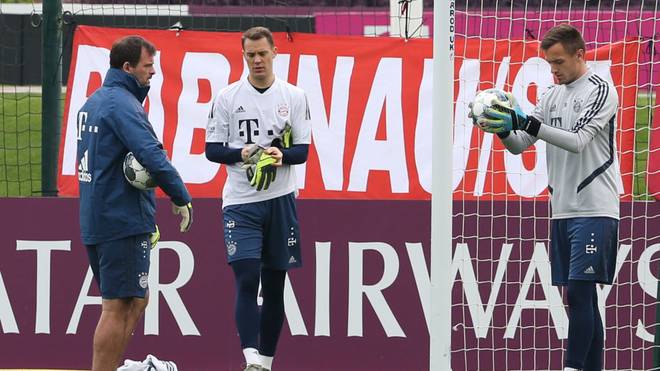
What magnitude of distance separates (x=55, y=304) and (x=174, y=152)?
1270 mm

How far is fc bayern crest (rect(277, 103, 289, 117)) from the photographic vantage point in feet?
22.3

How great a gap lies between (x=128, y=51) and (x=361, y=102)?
2.23 metres

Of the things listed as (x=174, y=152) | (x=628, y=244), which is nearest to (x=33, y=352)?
(x=174, y=152)

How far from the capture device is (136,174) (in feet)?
20.4

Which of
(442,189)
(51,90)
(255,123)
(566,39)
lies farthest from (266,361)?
(51,90)

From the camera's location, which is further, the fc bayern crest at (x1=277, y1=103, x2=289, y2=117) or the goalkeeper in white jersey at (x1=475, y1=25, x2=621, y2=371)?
the fc bayern crest at (x1=277, y1=103, x2=289, y2=117)

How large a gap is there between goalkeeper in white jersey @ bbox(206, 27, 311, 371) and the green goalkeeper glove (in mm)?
17

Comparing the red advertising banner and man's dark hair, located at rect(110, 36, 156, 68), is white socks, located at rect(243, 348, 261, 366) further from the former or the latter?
the red advertising banner

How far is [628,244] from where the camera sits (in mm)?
7988

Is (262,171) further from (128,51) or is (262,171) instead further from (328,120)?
(328,120)

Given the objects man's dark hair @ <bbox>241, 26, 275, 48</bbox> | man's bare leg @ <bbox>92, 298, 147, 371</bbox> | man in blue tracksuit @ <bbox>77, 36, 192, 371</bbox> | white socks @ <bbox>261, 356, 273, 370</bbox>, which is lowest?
white socks @ <bbox>261, 356, 273, 370</bbox>

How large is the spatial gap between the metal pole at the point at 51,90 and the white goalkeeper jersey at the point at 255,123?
1.74 metres

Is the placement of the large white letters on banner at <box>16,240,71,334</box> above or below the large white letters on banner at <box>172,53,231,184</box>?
below

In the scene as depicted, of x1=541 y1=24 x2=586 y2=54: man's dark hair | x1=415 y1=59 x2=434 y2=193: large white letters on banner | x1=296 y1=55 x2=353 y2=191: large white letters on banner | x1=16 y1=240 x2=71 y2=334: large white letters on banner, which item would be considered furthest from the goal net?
x1=16 y1=240 x2=71 y2=334: large white letters on banner
